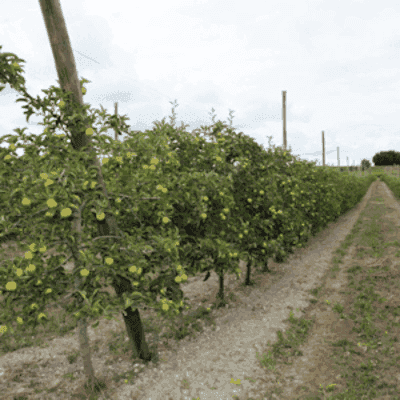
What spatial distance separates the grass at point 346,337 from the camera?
3322mm

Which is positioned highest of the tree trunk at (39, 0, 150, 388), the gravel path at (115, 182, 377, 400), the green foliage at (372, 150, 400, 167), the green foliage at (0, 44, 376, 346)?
the green foliage at (372, 150, 400, 167)

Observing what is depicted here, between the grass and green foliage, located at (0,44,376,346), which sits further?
the grass

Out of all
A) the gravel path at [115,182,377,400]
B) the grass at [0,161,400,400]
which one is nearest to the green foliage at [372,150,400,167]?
the grass at [0,161,400,400]

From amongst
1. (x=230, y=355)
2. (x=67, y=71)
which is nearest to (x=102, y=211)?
(x=67, y=71)

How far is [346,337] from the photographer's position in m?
4.32

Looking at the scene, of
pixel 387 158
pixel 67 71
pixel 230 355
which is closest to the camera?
pixel 67 71

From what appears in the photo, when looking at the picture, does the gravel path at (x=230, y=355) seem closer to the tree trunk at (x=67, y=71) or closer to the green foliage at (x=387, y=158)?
the tree trunk at (x=67, y=71)

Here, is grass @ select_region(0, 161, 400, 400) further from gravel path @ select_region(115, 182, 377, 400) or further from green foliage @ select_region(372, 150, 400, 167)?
green foliage @ select_region(372, 150, 400, 167)

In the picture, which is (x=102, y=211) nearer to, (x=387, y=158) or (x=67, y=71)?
(x=67, y=71)

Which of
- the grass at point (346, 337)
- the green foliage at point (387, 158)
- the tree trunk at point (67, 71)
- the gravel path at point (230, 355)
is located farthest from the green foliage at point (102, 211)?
the green foliage at point (387, 158)

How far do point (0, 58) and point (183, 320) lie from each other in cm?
458

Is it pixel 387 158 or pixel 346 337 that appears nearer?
pixel 346 337

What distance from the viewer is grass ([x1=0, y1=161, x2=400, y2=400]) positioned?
3.32 m

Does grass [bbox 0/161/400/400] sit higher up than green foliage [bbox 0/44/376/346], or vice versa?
green foliage [bbox 0/44/376/346]
